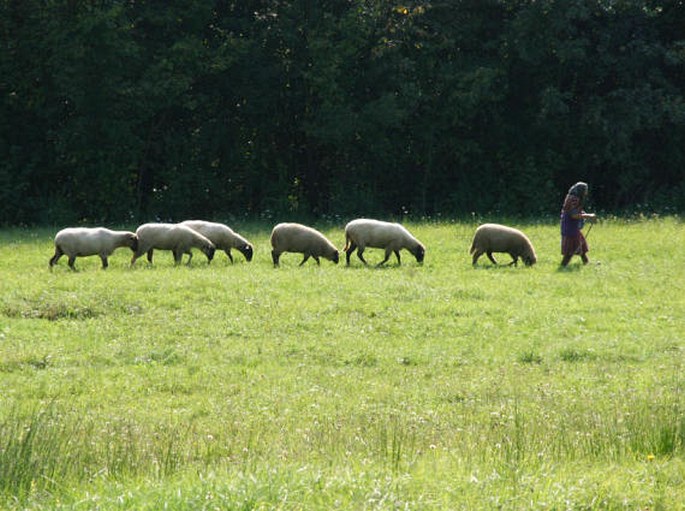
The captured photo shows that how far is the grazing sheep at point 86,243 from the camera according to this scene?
2091 centimetres

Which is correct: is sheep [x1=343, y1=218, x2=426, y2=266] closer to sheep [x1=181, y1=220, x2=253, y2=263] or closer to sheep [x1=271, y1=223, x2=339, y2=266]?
sheep [x1=271, y1=223, x2=339, y2=266]

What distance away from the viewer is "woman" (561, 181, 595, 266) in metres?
21.2

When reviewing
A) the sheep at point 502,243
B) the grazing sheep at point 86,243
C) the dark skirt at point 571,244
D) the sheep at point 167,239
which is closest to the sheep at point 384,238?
the sheep at point 502,243

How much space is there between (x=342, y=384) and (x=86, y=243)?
10157 mm

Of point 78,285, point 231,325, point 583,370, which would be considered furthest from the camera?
point 78,285

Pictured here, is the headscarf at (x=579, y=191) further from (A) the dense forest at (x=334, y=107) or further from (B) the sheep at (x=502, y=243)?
(A) the dense forest at (x=334, y=107)

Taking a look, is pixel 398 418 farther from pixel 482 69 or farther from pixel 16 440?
pixel 482 69

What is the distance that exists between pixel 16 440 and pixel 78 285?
32.9 ft

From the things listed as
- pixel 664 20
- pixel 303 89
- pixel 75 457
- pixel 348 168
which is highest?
pixel 664 20

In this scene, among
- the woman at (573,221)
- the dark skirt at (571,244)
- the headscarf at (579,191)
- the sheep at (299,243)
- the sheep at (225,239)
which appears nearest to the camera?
the woman at (573,221)

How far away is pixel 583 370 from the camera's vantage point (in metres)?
13.0

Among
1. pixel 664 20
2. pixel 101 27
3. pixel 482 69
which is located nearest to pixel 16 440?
pixel 101 27

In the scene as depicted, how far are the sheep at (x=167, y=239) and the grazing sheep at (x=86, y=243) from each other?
1.30 feet

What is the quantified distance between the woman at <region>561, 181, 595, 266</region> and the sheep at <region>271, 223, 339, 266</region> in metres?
4.72
